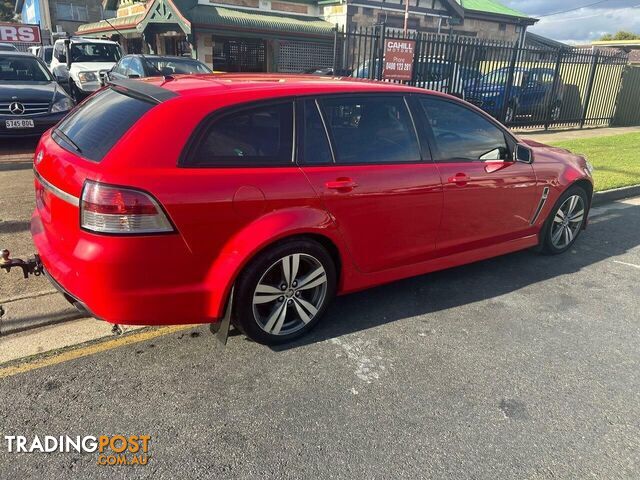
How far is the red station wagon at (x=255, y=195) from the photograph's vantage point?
104 inches

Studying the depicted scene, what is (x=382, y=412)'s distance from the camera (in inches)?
107

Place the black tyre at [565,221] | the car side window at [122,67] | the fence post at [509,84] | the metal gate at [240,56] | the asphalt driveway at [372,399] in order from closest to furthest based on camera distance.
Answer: the asphalt driveway at [372,399] < the black tyre at [565,221] < the car side window at [122,67] < the fence post at [509,84] < the metal gate at [240,56]

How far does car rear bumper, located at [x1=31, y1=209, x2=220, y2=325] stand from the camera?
8.50ft

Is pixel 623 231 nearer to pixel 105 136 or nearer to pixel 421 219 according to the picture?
pixel 421 219

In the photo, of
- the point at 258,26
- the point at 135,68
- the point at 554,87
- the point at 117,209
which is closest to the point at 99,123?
the point at 117,209

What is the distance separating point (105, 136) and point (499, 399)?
8.86 feet

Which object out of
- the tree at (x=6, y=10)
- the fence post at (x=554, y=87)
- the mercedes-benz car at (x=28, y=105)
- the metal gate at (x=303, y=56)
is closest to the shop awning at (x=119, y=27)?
the metal gate at (x=303, y=56)

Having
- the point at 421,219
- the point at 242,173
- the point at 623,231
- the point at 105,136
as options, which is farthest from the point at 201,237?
the point at 623,231

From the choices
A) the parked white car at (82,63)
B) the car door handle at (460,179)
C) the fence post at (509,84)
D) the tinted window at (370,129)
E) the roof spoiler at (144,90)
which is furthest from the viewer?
the parked white car at (82,63)

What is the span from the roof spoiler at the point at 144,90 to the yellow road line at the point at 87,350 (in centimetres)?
153

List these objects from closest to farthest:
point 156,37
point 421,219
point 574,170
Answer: point 421,219
point 574,170
point 156,37

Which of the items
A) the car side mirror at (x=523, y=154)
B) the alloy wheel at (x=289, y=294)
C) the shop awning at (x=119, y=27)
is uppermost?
the shop awning at (x=119, y=27)

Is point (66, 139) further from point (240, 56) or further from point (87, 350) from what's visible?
point (240, 56)

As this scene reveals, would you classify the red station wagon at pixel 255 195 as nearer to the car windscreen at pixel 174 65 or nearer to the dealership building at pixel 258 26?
the car windscreen at pixel 174 65
